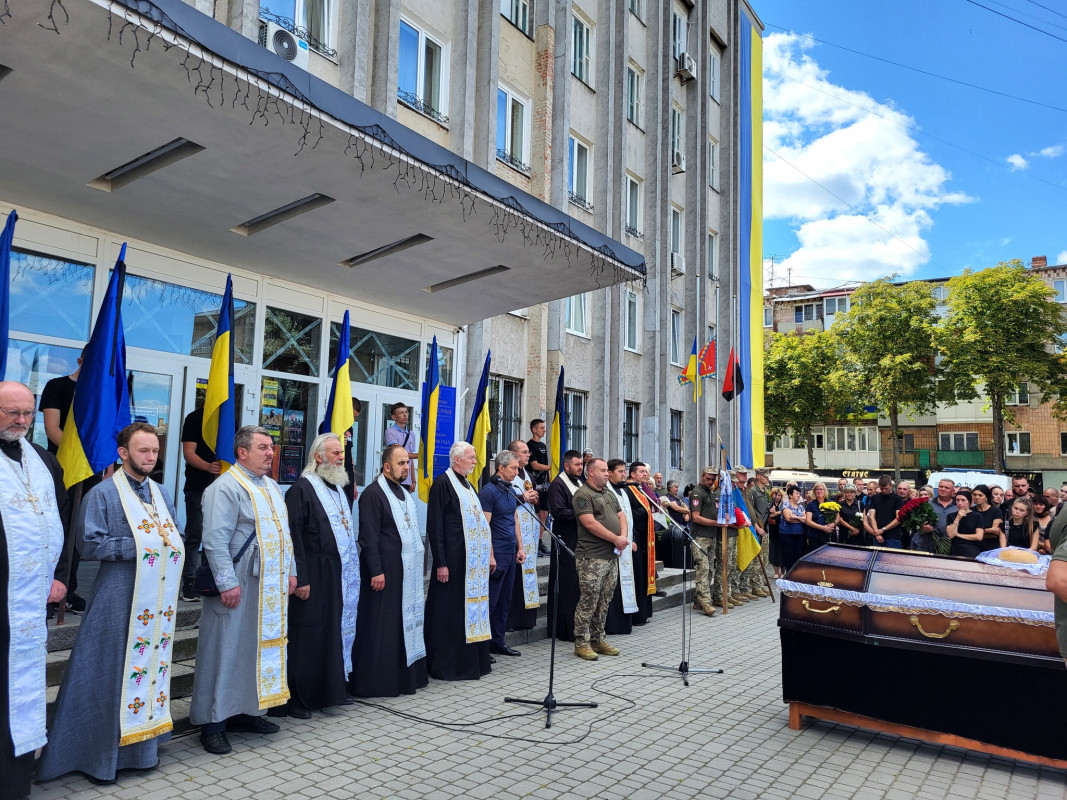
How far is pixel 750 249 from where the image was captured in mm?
25266

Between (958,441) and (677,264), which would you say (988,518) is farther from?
(958,441)

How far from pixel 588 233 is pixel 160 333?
5168mm

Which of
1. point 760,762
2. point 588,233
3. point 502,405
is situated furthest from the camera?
point 502,405

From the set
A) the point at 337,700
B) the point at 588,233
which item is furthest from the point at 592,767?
the point at 588,233

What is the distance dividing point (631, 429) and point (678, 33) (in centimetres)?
1167

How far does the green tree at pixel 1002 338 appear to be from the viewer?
3603cm

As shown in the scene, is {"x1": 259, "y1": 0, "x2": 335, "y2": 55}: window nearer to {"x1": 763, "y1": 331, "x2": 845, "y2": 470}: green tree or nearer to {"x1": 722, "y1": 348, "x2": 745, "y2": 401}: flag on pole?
{"x1": 722, "y1": 348, "x2": 745, "y2": 401}: flag on pole

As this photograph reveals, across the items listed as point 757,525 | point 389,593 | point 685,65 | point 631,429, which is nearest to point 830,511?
point 757,525

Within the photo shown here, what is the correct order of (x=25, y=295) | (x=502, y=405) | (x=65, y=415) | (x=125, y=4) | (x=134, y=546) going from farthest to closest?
(x=502, y=405), (x=25, y=295), (x=65, y=415), (x=125, y=4), (x=134, y=546)

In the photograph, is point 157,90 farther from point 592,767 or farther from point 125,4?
point 592,767

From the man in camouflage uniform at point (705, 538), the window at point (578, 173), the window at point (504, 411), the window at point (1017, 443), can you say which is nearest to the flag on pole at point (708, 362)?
the window at point (504, 411)

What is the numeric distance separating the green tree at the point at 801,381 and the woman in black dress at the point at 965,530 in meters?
33.3

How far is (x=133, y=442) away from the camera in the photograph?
4.66 m

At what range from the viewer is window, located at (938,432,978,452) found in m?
51.1
